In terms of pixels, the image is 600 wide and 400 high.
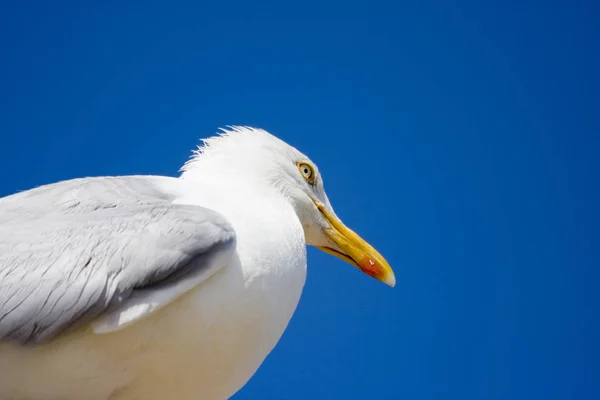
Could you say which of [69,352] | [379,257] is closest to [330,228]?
[379,257]

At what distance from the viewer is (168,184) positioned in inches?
63.8

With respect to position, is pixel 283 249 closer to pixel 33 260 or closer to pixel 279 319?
pixel 279 319

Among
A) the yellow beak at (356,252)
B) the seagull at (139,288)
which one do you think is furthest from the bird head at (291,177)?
→ the seagull at (139,288)

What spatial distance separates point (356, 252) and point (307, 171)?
0.28 m

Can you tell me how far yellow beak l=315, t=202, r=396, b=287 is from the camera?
1.96m

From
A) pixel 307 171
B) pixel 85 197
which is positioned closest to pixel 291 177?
pixel 307 171

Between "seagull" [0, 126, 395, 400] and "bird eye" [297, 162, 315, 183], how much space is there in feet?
1.26

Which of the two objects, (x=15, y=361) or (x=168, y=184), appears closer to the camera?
(x=15, y=361)

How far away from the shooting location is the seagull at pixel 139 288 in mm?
1223

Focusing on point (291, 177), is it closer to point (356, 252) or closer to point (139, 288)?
point (356, 252)

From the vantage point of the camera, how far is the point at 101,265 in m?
1.25

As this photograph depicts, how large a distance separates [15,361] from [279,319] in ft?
1.71

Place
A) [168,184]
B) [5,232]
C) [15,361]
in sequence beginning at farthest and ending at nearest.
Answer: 1. [168,184]
2. [5,232]
3. [15,361]

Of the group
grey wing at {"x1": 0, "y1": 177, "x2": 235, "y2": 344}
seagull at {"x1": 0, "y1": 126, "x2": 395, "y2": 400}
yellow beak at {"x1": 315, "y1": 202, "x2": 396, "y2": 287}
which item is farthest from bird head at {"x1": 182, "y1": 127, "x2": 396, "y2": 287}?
grey wing at {"x1": 0, "y1": 177, "x2": 235, "y2": 344}
